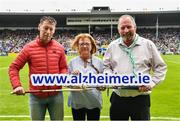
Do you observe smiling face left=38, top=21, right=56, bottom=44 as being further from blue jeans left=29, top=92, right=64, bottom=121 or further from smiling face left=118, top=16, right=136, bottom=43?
smiling face left=118, top=16, right=136, bottom=43

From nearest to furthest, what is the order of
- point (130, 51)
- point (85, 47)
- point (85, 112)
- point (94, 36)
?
point (130, 51) < point (85, 47) < point (85, 112) < point (94, 36)

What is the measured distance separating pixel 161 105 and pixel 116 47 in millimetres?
7779

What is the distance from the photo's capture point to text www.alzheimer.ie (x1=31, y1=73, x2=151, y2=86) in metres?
6.59

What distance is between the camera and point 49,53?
278 inches

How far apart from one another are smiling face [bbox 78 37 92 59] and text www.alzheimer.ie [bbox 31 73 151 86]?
14.8 inches

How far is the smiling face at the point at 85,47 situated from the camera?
23.7ft

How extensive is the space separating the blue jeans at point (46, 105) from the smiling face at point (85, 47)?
2.50ft

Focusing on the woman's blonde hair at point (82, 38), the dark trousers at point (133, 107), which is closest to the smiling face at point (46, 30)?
the woman's blonde hair at point (82, 38)

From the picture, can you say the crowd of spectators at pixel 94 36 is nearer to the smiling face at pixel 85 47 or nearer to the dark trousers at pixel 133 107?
the smiling face at pixel 85 47

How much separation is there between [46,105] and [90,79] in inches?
34.3

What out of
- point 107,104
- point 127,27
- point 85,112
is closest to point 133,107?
point 85,112

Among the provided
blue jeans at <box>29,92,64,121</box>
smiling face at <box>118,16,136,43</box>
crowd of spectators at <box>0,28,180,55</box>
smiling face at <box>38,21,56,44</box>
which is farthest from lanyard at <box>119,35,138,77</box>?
crowd of spectators at <box>0,28,180,55</box>

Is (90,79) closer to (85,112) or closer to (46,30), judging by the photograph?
(85,112)

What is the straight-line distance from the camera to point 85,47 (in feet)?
23.7
